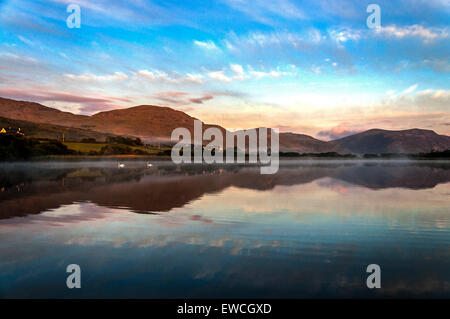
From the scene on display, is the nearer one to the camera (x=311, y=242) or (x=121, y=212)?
(x=311, y=242)

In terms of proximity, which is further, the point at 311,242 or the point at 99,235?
the point at 99,235

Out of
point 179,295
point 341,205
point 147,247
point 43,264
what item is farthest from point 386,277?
point 341,205

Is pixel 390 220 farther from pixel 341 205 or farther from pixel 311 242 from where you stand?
pixel 311 242

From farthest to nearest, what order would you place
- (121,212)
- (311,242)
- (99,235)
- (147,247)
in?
1. (121,212)
2. (99,235)
3. (311,242)
4. (147,247)

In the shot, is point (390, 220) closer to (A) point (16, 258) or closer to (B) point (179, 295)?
(B) point (179, 295)

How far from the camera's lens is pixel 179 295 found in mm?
6641

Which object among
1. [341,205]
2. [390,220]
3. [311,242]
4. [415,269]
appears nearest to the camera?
[415,269]

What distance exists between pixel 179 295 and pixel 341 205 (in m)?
14.4
